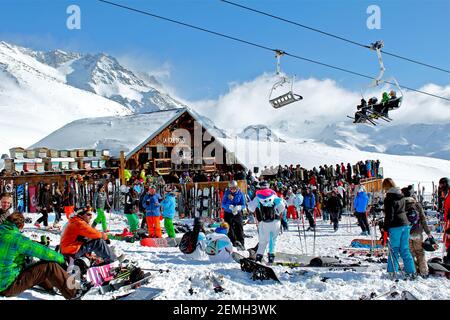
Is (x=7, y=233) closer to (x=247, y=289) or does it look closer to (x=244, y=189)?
(x=247, y=289)

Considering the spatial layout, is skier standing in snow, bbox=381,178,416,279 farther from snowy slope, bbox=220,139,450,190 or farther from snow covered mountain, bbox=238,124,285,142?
snow covered mountain, bbox=238,124,285,142

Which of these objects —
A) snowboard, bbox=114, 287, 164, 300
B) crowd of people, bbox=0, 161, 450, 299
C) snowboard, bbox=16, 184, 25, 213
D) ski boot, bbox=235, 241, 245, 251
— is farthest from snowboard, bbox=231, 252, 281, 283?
snowboard, bbox=16, 184, 25, 213

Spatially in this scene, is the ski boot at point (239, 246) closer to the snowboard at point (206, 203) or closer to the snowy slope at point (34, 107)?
the snowboard at point (206, 203)

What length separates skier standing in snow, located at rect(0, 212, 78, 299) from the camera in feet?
16.3

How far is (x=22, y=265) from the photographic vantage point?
529cm

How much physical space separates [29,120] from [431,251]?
69.7 m

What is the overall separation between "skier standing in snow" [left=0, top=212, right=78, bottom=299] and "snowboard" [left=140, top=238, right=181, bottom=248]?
4.55m

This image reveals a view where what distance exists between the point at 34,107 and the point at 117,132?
66091 millimetres

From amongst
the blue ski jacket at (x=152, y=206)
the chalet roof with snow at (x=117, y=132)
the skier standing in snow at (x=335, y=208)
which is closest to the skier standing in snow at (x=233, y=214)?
the blue ski jacket at (x=152, y=206)

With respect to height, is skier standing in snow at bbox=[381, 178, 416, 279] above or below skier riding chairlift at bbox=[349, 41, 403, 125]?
below

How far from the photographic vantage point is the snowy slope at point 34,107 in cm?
5616

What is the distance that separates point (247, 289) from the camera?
19.1 ft

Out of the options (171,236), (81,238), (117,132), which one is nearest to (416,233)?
(81,238)

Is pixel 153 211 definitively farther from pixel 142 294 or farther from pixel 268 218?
pixel 142 294
